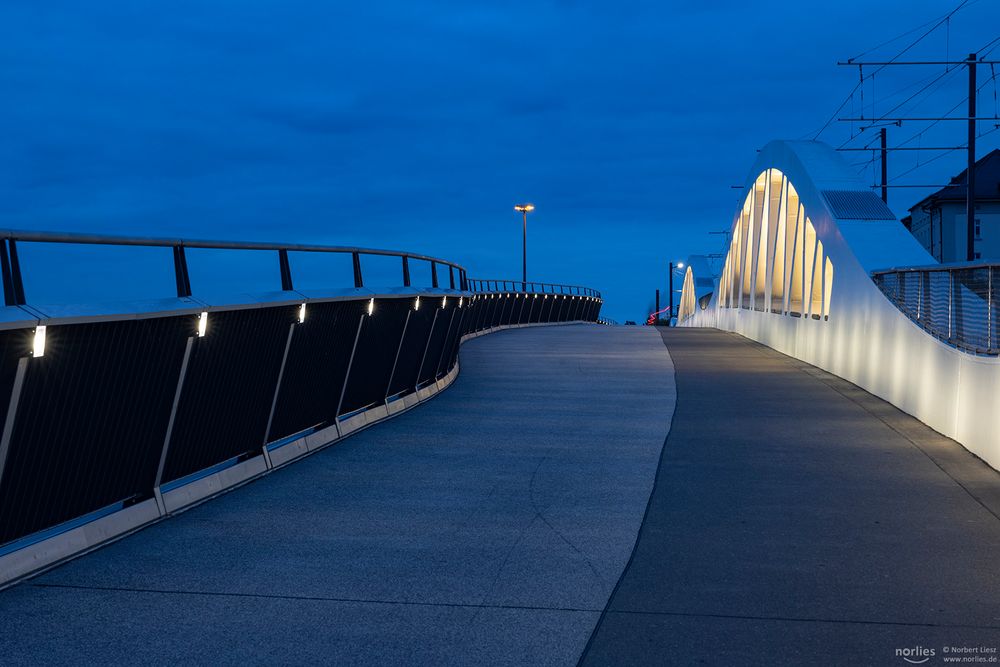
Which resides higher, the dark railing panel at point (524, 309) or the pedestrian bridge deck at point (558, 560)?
the dark railing panel at point (524, 309)

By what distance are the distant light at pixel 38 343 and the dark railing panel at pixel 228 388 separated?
1.91 meters

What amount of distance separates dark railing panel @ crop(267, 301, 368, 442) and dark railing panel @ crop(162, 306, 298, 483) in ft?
1.09

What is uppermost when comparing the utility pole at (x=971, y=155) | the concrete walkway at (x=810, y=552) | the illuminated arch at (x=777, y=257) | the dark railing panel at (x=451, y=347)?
the utility pole at (x=971, y=155)

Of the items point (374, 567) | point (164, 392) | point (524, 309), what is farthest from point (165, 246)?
point (524, 309)

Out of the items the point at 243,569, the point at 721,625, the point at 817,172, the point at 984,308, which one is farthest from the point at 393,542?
the point at 817,172

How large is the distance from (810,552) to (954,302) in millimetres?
6346

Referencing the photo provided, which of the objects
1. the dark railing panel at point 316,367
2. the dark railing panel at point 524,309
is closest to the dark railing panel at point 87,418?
the dark railing panel at point 316,367

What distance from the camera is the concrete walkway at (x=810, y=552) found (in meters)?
4.97

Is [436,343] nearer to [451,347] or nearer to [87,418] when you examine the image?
[451,347]

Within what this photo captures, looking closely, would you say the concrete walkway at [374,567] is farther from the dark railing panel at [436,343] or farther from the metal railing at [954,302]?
the dark railing panel at [436,343]

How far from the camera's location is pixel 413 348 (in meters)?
14.6

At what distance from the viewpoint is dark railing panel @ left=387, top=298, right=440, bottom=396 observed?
45.9 ft

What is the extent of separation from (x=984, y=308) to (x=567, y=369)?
10.2m

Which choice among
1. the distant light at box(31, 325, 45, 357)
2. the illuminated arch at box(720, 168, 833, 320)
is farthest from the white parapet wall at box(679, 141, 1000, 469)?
the distant light at box(31, 325, 45, 357)
